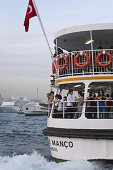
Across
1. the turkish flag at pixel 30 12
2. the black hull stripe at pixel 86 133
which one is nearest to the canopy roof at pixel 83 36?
the turkish flag at pixel 30 12

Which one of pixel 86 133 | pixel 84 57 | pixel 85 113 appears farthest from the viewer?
pixel 84 57

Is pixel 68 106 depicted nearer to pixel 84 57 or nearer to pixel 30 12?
pixel 84 57

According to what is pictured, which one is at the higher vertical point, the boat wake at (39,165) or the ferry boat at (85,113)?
the ferry boat at (85,113)

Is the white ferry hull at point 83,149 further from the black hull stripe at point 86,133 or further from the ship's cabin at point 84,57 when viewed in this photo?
the ship's cabin at point 84,57

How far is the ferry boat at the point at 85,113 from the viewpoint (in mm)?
10211

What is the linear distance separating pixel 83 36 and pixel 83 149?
17.5 ft

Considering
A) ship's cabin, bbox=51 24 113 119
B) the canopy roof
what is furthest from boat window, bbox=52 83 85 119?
the canopy roof

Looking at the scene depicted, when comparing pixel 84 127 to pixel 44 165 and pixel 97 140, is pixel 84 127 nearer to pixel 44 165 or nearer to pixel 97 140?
pixel 97 140

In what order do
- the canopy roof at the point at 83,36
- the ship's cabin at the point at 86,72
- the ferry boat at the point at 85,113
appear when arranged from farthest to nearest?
the canopy roof at the point at 83,36 < the ship's cabin at the point at 86,72 < the ferry boat at the point at 85,113

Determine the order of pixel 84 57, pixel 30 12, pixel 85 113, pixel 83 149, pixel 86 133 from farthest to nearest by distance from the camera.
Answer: pixel 30 12 → pixel 84 57 → pixel 85 113 → pixel 83 149 → pixel 86 133

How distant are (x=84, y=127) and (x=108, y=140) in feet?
3.30

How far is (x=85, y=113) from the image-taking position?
11.1 m

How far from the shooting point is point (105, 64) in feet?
35.9

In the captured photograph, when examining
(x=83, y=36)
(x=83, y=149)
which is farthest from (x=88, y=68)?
(x=83, y=149)
